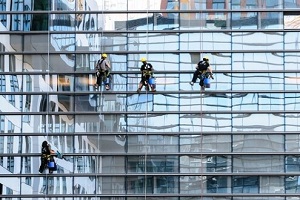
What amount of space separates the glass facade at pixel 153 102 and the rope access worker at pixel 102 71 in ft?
1.57

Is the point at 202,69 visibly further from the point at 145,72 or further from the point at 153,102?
the point at 153,102

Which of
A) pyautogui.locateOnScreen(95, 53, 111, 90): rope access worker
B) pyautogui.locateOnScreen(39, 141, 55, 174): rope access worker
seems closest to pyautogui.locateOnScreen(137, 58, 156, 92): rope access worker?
pyautogui.locateOnScreen(95, 53, 111, 90): rope access worker

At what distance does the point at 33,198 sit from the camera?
1585 inches

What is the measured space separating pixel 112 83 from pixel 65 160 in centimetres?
343

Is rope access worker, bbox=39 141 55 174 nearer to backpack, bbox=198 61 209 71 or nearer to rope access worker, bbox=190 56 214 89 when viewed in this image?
rope access worker, bbox=190 56 214 89

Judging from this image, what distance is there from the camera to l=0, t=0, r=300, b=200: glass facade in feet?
131

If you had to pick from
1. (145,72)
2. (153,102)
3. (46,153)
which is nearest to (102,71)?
(145,72)

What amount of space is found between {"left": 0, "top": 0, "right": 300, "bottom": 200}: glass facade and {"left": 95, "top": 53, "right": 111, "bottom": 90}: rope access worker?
0.48 m

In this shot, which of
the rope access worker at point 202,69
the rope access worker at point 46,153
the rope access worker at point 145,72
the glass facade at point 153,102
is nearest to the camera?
the rope access worker at point 202,69

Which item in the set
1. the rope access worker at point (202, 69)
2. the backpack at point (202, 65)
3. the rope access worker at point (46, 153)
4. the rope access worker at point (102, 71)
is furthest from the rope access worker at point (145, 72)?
the rope access worker at point (46, 153)

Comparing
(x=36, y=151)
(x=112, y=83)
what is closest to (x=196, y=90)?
(x=112, y=83)

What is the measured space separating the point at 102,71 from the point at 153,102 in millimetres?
2329

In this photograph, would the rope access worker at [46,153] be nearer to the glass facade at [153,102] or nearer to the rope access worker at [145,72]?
the glass facade at [153,102]

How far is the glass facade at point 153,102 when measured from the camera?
3981 centimetres
